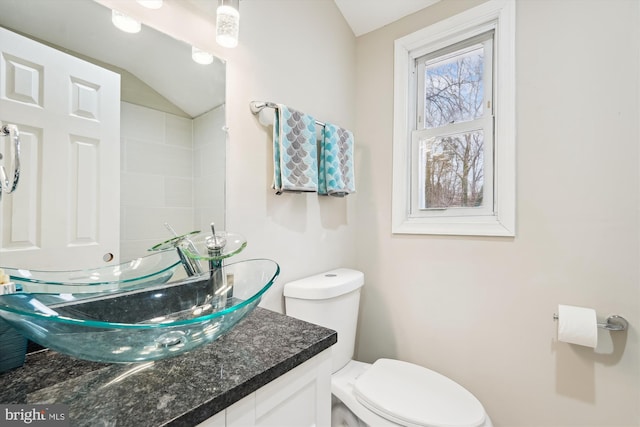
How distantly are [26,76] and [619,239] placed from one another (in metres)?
1.90

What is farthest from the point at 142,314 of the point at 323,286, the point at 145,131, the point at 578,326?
the point at 578,326

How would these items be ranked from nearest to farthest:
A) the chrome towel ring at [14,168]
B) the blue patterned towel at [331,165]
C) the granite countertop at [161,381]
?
the granite countertop at [161,381], the chrome towel ring at [14,168], the blue patterned towel at [331,165]

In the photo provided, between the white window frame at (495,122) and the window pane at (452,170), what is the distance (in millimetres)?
57

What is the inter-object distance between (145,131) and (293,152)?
535mm

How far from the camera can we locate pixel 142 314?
0.78 metres

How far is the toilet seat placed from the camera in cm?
93

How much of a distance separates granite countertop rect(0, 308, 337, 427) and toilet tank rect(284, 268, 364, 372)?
1.67ft

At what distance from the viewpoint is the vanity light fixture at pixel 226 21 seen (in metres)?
0.95

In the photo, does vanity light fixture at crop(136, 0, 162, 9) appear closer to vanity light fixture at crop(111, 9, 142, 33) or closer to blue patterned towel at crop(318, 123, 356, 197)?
vanity light fixture at crop(111, 9, 142, 33)

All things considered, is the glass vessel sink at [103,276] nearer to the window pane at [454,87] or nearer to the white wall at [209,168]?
the white wall at [209,168]

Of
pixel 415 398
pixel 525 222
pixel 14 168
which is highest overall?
pixel 14 168

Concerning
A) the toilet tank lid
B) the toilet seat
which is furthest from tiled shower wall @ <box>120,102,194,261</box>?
the toilet seat

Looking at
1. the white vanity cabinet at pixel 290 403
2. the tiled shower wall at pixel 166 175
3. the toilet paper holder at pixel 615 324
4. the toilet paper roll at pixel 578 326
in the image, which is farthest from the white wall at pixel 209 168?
the toilet paper holder at pixel 615 324

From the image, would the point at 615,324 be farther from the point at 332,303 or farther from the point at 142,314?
the point at 142,314
